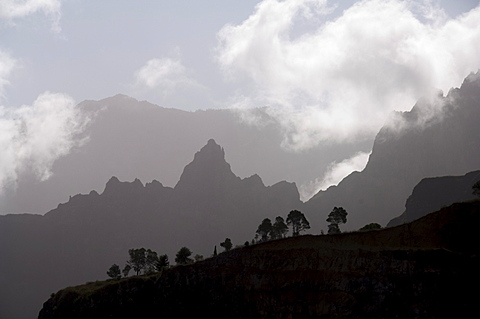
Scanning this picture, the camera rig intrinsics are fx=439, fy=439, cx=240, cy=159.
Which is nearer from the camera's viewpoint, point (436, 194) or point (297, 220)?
point (297, 220)

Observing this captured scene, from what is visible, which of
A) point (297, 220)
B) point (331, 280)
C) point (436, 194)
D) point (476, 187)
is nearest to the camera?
point (331, 280)

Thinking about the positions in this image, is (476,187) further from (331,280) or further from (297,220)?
(331,280)

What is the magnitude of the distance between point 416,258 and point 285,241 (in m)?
20.4

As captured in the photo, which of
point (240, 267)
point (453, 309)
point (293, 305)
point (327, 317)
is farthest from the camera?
point (240, 267)

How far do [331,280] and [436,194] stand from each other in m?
128

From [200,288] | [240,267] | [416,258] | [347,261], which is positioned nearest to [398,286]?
[416,258]

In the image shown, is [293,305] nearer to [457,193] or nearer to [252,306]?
[252,306]

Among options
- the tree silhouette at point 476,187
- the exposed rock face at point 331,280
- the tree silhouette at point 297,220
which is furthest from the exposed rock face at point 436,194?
the exposed rock face at point 331,280

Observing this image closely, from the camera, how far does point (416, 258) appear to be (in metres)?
50.4

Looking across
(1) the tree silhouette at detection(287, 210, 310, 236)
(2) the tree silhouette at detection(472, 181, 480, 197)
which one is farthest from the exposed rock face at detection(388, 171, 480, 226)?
(2) the tree silhouette at detection(472, 181, 480, 197)

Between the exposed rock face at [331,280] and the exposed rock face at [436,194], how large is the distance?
371ft

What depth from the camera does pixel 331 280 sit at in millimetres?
55781

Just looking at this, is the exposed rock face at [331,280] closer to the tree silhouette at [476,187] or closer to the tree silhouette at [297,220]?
the tree silhouette at [476,187]

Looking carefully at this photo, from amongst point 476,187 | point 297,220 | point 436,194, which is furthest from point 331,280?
point 436,194
